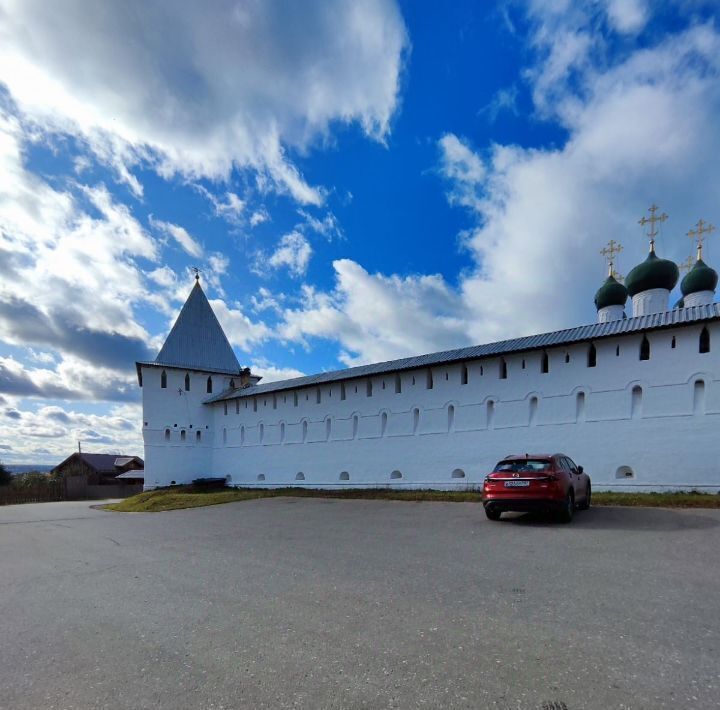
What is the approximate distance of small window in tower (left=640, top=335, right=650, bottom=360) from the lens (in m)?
15.0

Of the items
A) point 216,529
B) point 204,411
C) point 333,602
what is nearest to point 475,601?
point 333,602

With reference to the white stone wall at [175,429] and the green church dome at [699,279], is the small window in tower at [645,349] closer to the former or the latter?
the green church dome at [699,279]

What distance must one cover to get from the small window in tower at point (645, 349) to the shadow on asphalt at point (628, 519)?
606 centimetres

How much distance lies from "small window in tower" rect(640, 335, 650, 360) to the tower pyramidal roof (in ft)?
88.0

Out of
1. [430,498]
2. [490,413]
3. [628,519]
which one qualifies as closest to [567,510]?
[628,519]

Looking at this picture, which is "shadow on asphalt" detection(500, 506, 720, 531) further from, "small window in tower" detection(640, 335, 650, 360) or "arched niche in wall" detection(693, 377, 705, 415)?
"small window in tower" detection(640, 335, 650, 360)

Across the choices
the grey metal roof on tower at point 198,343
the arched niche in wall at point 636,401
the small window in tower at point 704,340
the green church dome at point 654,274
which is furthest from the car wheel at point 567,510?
the grey metal roof on tower at point 198,343

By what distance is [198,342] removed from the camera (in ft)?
111

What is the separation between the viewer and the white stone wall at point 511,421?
45.7ft

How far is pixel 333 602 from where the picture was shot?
4.47 m

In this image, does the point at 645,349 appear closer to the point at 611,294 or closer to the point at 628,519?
the point at 628,519

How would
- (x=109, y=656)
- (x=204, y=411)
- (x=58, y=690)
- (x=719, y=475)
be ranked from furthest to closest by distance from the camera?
(x=204, y=411)
(x=719, y=475)
(x=109, y=656)
(x=58, y=690)

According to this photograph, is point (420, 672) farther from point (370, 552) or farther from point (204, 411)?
point (204, 411)

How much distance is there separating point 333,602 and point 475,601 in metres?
1.37
